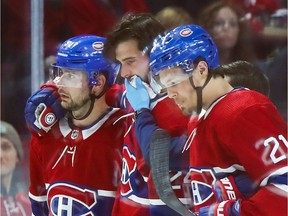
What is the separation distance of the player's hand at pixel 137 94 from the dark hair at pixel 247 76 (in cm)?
15

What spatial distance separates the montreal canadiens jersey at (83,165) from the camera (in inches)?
68.6

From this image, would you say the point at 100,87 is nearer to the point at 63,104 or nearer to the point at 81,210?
the point at 63,104

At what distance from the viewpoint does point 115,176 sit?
5.73 feet

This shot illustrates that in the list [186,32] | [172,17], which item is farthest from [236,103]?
[172,17]

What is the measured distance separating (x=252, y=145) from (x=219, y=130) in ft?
0.20

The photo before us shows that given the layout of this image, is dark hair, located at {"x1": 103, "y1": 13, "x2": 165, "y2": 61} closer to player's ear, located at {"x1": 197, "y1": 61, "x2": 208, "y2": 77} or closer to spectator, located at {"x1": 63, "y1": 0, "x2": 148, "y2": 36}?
spectator, located at {"x1": 63, "y1": 0, "x2": 148, "y2": 36}

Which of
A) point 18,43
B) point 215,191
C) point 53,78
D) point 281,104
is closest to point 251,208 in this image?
point 215,191

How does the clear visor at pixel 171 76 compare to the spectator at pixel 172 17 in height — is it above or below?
below

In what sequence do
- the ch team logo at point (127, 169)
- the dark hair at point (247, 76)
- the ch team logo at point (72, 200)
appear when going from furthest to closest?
1. the ch team logo at point (72, 200)
2. the ch team logo at point (127, 169)
3. the dark hair at point (247, 76)

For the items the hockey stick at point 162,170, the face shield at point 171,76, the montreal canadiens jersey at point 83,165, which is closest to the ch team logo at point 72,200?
the montreal canadiens jersey at point 83,165

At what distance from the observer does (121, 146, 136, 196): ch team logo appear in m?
1.64

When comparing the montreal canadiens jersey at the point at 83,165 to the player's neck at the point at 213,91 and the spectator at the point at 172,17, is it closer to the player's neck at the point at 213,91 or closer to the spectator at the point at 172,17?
the spectator at the point at 172,17

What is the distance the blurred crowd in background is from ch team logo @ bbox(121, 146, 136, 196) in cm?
24

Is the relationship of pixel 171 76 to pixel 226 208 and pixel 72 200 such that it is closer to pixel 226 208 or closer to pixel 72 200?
pixel 226 208
